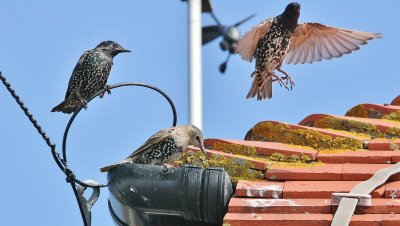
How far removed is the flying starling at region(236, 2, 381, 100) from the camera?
7109mm

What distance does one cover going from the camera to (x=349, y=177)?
13.6ft

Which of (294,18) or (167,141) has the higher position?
(294,18)

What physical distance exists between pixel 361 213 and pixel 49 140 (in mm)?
1279

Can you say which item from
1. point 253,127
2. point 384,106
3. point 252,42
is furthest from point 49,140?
point 252,42

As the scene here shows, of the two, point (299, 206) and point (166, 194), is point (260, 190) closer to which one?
point (299, 206)

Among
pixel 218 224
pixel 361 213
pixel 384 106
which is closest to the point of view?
pixel 361 213

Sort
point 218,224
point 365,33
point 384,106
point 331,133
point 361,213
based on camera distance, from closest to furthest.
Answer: point 361,213, point 218,224, point 331,133, point 384,106, point 365,33

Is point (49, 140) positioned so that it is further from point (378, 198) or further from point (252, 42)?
point (252, 42)

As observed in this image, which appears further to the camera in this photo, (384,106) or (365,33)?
(365,33)

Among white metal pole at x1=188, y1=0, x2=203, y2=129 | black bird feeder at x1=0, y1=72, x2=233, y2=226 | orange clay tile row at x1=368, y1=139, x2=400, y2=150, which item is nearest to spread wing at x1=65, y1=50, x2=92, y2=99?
black bird feeder at x1=0, y1=72, x2=233, y2=226

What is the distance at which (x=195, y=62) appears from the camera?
480 inches

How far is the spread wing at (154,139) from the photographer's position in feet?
15.0

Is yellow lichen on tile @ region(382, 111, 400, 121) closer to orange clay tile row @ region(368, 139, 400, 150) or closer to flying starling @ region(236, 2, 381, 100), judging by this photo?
orange clay tile row @ region(368, 139, 400, 150)

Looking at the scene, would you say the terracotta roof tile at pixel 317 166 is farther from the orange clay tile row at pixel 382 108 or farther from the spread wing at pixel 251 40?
the spread wing at pixel 251 40
